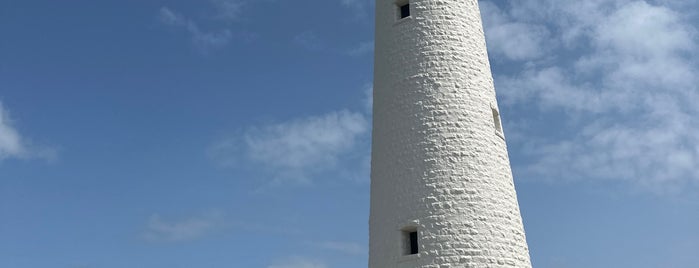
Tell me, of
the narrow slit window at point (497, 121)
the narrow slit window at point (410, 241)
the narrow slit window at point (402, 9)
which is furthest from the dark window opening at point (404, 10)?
the narrow slit window at point (410, 241)

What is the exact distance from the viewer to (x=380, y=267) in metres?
16.2

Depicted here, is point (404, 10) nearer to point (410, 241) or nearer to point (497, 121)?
point (497, 121)

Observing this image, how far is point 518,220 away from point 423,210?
2.39 meters

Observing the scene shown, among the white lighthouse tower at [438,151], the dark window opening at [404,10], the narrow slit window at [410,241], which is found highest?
the dark window opening at [404,10]

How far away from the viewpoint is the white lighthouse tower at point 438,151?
15812mm

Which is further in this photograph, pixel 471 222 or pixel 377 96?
pixel 377 96

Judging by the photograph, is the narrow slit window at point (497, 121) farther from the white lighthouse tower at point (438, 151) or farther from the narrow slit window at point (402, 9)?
the narrow slit window at point (402, 9)

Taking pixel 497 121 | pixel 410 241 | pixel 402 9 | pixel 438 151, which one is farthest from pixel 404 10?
pixel 410 241

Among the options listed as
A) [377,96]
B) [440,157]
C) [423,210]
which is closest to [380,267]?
[423,210]

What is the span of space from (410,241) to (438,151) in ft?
6.85

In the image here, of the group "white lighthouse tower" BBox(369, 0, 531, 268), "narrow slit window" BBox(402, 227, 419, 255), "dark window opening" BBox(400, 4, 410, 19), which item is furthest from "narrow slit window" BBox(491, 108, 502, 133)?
"narrow slit window" BBox(402, 227, 419, 255)

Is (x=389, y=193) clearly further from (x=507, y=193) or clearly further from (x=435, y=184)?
(x=507, y=193)

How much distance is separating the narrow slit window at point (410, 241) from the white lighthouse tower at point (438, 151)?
22mm

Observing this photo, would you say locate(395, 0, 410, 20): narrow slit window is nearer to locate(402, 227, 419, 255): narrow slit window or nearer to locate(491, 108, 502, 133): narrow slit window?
locate(491, 108, 502, 133): narrow slit window
